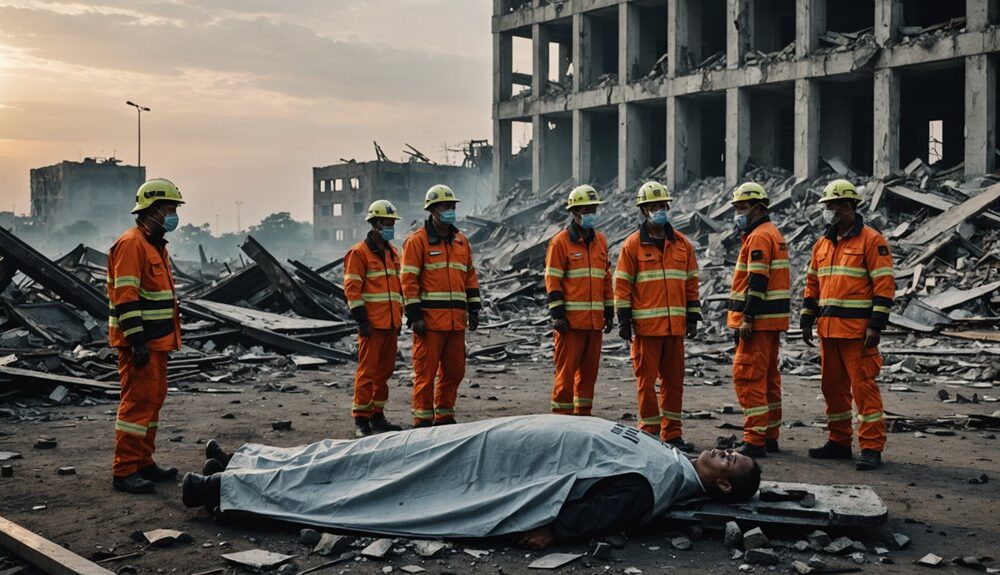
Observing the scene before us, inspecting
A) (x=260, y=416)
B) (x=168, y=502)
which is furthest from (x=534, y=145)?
(x=168, y=502)

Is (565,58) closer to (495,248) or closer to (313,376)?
(495,248)

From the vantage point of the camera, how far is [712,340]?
14023 millimetres

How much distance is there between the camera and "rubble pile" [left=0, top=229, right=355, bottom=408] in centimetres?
986

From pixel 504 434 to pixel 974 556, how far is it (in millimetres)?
2466

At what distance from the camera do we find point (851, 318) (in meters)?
6.44

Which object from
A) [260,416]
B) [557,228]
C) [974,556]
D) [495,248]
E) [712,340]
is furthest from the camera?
[495,248]

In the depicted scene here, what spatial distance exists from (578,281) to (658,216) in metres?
0.90

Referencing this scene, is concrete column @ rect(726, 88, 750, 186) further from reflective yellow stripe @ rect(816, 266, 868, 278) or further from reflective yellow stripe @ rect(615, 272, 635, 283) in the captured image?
reflective yellow stripe @ rect(816, 266, 868, 278)

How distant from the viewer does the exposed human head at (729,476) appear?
4.77m

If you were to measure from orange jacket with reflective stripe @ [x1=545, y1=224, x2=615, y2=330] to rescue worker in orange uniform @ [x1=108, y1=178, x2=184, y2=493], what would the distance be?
10.2 feet

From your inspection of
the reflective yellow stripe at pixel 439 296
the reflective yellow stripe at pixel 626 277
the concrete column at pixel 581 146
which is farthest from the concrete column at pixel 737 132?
the reflective yellow stripe at pixel 439 296

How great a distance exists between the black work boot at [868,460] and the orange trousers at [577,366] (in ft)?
7.09

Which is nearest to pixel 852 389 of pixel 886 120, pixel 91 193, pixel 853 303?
pixel 853 303

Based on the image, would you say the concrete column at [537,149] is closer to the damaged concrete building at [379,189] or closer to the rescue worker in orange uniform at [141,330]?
the damaged concrete building at [379,189]
